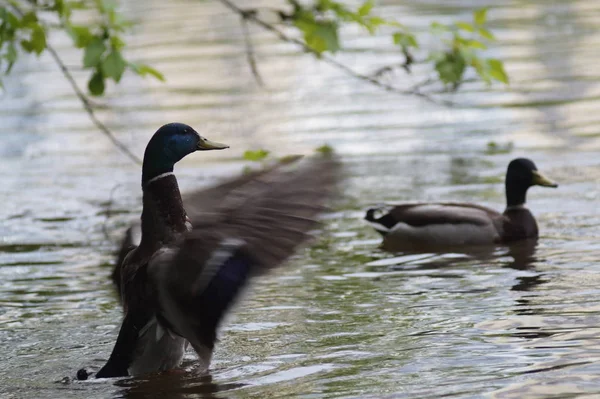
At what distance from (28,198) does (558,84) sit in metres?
7.44

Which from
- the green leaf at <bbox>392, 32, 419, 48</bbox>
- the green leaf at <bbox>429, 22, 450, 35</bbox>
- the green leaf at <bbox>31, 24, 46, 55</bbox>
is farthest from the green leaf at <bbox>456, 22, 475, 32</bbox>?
the green leaf at <bbox>31, 24, 46, 55</bbox>

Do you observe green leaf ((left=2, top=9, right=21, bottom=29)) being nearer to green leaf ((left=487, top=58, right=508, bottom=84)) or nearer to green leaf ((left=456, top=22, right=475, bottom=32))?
green leaf ((left=456, top=22, right=475, bottom=32))

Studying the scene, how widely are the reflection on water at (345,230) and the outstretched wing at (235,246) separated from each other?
629mm

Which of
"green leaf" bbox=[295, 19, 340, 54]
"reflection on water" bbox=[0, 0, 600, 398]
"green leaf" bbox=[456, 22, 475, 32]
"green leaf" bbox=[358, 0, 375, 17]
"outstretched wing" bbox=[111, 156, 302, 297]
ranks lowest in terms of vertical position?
"reflection on water" bbox=[0, 0, 600, 398]

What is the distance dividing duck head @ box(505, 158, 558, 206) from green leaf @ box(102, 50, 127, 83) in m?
3.95

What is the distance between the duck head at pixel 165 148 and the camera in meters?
7.14

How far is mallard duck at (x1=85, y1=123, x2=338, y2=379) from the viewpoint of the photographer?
254 inches

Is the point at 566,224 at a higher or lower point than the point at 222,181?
lower

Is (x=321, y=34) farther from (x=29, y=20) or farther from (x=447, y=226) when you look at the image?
(x=447, y=226)

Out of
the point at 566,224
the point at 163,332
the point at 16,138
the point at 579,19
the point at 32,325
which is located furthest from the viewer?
the point at 579,19

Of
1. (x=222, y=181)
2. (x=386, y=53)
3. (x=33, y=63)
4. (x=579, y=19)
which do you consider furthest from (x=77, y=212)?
(x=579, y=19)

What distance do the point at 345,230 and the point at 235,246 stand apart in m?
5.14

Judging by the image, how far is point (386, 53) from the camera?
21.1 metres

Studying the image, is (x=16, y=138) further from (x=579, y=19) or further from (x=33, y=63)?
(x=579, y=19)
